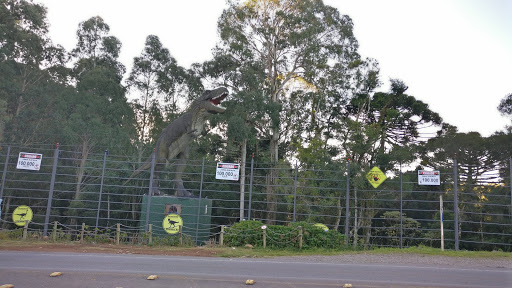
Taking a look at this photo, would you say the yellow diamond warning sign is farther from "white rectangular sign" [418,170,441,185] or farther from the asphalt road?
the asphalt road

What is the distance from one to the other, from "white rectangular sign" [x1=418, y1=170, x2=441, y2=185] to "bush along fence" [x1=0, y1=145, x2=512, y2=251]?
0.09 metres

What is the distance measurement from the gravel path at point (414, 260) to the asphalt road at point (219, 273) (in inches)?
21.6

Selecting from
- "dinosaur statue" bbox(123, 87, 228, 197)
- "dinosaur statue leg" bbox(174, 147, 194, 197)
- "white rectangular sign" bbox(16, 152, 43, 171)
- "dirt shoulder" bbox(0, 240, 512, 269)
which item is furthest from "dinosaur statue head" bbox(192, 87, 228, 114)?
"white rectangular sign" bbox(16, 152, 43, 171)

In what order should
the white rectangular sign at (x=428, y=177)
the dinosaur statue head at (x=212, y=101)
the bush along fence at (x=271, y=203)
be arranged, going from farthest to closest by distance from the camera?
1. the dinosaur statue head at (x=212, y=101)
2. the bush along fence at (x=271, y=203)
3. the white rectangular sign at (x=428, y=177)

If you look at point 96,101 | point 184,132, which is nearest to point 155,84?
point 96,101

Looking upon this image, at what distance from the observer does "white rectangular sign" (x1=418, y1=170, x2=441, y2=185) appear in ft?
37.0

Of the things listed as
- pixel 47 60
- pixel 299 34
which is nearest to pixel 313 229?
pixel 299 34

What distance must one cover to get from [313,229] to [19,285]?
289 inches

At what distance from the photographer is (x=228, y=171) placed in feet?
41.1

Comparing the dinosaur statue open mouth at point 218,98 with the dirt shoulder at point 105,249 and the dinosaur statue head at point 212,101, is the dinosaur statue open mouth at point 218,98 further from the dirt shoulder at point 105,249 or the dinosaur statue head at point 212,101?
the dirt shoulder at point 105,249

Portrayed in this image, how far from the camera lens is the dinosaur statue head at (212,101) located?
1359 centimetres

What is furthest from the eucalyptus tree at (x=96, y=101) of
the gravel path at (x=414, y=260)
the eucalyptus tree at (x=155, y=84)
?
the gravel path at (x=414, y=260)

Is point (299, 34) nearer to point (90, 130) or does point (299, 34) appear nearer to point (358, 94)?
point (358, 94)

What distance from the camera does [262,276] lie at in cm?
666
